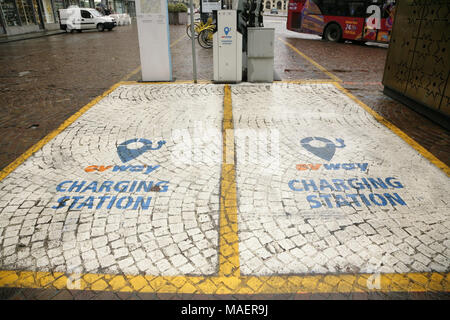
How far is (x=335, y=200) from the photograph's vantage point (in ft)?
11.8

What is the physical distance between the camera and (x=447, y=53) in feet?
18.2

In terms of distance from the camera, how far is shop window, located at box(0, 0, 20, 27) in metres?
22.8

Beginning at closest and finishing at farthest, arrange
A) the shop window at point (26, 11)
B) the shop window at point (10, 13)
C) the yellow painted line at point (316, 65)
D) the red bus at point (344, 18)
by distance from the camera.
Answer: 1. the yellow painted line at point (316, 65)
2. the red bus at point (344, 18)
3. the shop window at point (10, 13)
4. the shop window at point (26, 11)

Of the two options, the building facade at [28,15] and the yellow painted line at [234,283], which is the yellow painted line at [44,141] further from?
the building facade at [28,15]

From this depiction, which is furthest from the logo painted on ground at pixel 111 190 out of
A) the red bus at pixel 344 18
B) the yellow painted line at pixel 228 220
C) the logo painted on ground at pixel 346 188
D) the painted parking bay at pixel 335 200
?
the red bus at pixel 344 18

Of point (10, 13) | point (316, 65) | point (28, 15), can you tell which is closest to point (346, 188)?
point (316, 65)

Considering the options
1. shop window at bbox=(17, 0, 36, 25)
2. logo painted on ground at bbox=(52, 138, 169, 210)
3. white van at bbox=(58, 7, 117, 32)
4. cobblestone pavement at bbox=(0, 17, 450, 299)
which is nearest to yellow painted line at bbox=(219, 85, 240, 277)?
cobblestone pavement at bbox=(0, 17, 450, 299)

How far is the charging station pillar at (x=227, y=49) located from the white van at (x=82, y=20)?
21.7m

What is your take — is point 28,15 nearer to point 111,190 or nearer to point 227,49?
point 227,49

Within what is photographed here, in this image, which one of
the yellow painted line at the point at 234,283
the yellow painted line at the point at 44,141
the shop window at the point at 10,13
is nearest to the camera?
the yellow painted line at the point at 234,283

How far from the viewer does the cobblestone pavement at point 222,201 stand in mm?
2623

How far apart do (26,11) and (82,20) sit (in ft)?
15.4

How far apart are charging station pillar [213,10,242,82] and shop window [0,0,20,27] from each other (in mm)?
22502
